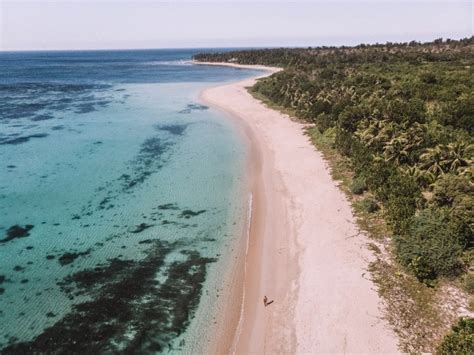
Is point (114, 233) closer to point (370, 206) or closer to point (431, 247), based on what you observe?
point (370, 206)

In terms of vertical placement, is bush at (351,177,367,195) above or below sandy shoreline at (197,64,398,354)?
above

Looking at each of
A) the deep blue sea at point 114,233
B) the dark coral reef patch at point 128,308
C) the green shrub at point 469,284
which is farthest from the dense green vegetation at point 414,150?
the dark coral reef patch at point 128,308

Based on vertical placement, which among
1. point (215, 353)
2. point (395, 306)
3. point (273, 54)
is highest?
point (273, 54)

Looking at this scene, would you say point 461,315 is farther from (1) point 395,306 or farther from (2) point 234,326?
(2) point 234,326

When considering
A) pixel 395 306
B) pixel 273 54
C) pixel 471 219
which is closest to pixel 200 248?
pixel 395 306

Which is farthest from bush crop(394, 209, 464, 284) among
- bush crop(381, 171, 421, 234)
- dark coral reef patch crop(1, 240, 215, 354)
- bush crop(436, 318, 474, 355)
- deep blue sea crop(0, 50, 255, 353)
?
dark coral reef patch crop(1, 240, 215, 354)

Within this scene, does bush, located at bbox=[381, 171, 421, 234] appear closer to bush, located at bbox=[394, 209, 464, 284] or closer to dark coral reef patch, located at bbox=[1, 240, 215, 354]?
bush, located at bbox=[394, 209, 464, 284]
